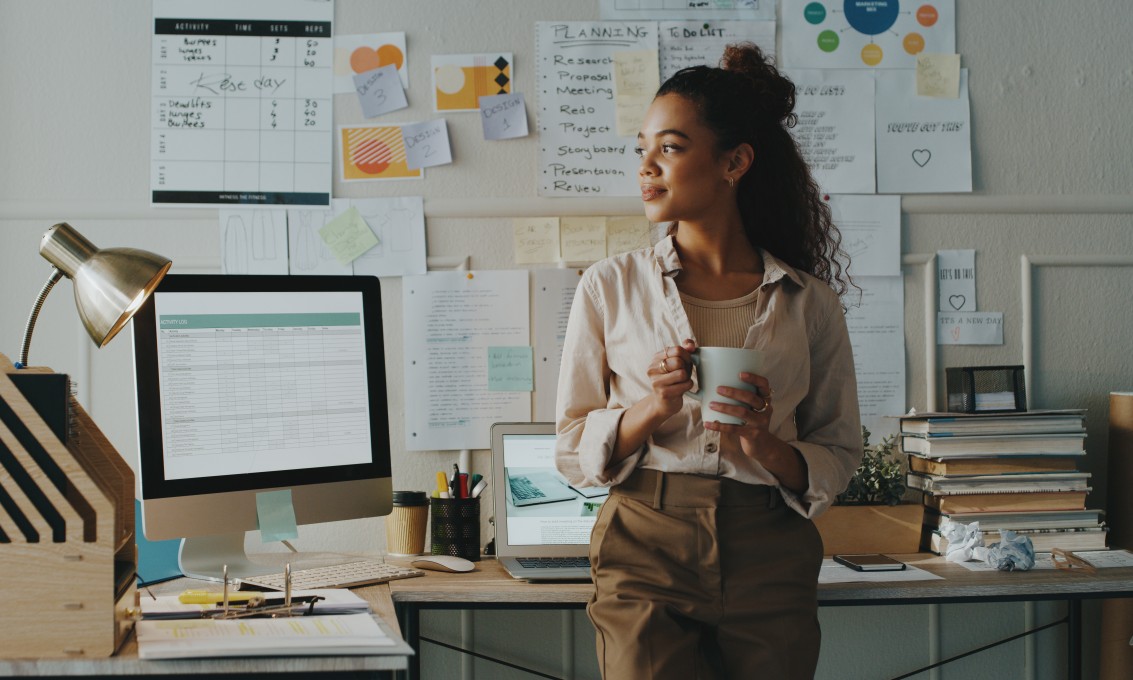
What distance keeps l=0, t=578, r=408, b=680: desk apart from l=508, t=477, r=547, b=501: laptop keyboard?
2.92ft

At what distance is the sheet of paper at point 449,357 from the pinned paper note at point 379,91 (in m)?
0.38

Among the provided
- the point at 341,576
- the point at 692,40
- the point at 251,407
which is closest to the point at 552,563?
the point at 341,576

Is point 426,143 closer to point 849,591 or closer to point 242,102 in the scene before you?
point 242,102

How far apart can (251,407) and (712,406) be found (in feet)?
2.75

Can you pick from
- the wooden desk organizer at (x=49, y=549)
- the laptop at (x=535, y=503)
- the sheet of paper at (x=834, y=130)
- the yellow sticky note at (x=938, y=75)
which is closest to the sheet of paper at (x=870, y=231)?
the sheet of paper at (x=834, y=130)

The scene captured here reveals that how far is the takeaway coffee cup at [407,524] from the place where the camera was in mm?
1983

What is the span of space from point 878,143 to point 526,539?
47.1 inches

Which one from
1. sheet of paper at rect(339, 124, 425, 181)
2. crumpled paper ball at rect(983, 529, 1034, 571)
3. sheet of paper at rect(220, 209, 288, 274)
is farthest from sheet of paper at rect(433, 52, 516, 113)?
crumpled paper ball at rect(983, 529, 1034, 571)

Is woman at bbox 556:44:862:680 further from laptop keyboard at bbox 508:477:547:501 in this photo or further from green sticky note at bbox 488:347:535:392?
green sticky note at bbox 488:347:535:392

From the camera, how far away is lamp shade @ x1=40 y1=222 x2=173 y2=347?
45.4 inches

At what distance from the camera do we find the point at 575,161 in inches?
87.0

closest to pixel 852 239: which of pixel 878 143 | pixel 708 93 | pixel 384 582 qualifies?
pixel 878 143

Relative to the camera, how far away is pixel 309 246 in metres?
2.16

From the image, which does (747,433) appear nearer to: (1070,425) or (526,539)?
(526,539)
